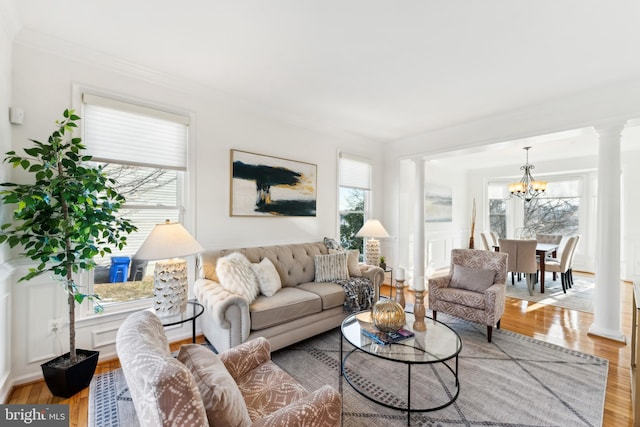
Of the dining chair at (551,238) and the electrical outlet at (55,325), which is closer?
the electrical outlet at (55,325)

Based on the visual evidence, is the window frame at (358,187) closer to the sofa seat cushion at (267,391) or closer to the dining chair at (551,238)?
the sofa seat cushion at (267,391)

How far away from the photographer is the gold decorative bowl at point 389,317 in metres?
2.06

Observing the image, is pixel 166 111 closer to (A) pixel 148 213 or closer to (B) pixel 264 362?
(A) pixel 148 213

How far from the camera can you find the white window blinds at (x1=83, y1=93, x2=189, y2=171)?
2494mm

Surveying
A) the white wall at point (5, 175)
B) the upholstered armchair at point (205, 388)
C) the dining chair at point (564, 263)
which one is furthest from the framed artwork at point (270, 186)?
the dining chair at point (564, 263)

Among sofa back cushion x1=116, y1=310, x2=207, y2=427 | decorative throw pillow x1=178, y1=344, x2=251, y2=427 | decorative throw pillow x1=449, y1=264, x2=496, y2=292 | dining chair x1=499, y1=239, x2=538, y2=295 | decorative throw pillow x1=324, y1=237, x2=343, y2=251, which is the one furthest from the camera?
dining chair x1=499, y1=239, x2=538, y2=295

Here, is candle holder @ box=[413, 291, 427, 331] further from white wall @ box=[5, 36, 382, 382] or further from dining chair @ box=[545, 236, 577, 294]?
dining chair @ box=[545, 236, 577, 294]

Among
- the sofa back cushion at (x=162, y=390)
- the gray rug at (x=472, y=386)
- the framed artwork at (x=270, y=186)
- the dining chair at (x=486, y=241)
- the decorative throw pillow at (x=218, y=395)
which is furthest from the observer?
the dining chair at (x=486, y=241)

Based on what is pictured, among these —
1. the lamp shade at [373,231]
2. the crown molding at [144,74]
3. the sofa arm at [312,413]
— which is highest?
the crown molding at [144,74]

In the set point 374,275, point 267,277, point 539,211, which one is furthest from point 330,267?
point 539,211

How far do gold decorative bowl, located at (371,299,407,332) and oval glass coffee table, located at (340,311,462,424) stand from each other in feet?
0.38

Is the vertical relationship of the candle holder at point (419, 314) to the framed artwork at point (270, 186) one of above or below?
below

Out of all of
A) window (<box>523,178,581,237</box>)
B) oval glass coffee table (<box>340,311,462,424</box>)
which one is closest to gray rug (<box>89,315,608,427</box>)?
oval glass coffee table (<box>340,311,462,424</box>)

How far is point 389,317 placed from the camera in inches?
81.1
